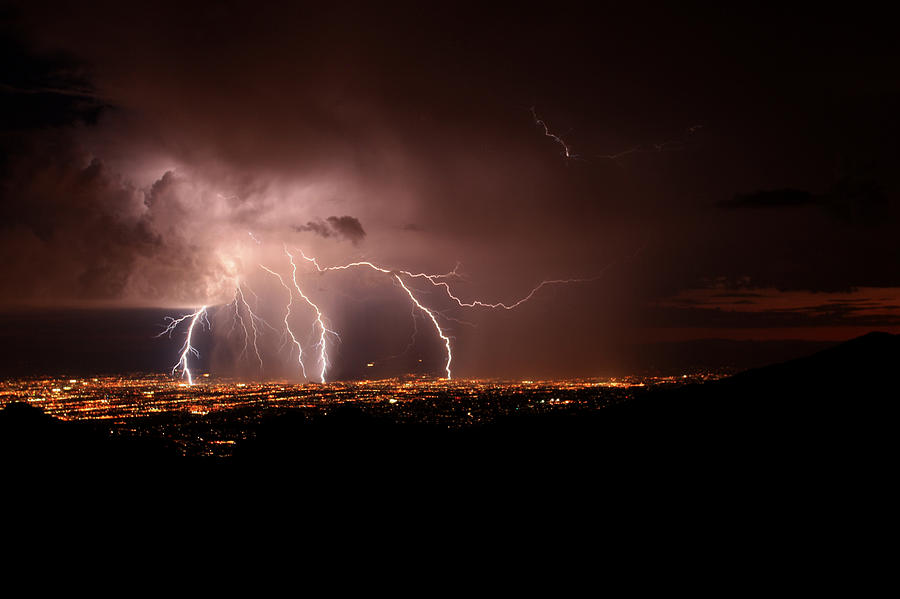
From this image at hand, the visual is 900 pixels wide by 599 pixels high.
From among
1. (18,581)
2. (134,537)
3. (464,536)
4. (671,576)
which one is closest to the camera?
(671,576)

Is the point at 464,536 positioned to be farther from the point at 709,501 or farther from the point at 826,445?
the point at 826,445

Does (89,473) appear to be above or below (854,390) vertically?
below

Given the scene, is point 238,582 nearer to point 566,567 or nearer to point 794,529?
point 566,567

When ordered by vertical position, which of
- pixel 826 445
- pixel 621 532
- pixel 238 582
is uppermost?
pixel 826 445

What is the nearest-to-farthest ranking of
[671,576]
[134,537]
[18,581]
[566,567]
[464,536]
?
[671,576]
[566,567]
[18,581]
[464,536]
[134,537]

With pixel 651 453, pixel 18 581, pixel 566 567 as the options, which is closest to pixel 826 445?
pixel 651 453

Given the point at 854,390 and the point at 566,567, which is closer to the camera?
the point at 566,567

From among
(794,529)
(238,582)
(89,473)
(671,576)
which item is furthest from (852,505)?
(89,473)
